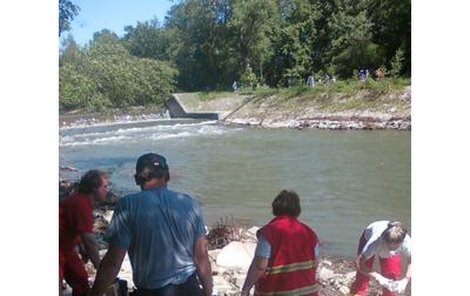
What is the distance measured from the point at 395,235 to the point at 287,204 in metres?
0.45

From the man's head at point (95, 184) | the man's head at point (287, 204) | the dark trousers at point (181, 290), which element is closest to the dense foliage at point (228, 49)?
the man's head at point (95, 184)

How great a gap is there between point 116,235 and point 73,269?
39cm

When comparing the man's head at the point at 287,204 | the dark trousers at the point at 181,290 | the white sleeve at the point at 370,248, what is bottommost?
the dark trousers at the point at 181,290

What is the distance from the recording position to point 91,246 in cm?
280

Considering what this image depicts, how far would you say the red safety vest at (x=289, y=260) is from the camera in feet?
8.62

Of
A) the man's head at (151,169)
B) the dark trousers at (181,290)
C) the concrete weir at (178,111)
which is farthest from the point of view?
the concrete weir at (178,111)

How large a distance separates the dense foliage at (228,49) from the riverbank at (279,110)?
60 millimetres

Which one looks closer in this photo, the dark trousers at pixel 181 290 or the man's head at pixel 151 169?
the dark trousers at pixel 181 290

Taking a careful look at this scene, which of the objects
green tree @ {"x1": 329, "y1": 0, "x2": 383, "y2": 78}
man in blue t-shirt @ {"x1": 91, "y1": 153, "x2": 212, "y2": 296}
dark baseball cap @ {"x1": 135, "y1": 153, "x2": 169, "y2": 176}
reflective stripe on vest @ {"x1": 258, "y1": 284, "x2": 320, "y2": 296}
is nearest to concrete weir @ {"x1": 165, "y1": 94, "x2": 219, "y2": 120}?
dark baseball cap @ {"x1": 135, "y1": 153, "x2": 169, "y2": 176}

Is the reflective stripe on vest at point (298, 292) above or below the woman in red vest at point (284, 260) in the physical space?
below

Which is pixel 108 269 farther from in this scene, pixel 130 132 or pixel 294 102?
pixel 294 102

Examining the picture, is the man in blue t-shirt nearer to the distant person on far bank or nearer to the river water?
the river water

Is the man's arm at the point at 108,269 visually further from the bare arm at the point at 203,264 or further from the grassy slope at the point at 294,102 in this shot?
the grassy slope at the point at 294,102

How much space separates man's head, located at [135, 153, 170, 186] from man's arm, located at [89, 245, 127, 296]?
0.29m
